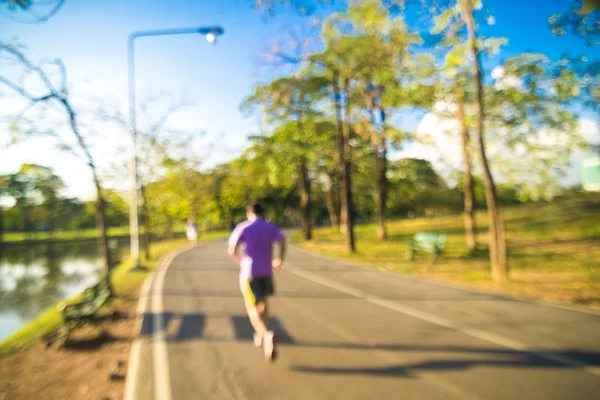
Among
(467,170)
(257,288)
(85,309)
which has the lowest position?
(85,309)

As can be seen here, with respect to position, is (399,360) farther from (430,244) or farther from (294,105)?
(294,105)

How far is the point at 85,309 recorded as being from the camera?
5.93 m

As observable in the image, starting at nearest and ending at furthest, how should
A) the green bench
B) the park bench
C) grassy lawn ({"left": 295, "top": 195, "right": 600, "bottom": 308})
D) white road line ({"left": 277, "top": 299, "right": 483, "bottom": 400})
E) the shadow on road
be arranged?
grassy lawn ({"left": 295, "top": 195, "right": 600, "bottom": 308}), white road line ({"left": 277, "top": 299, "right": 483, "bottom": 400}), the shadow on road, the green bench, the park bench

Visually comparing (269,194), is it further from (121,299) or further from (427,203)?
(121,299)

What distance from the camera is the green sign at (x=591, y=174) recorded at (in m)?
1.82

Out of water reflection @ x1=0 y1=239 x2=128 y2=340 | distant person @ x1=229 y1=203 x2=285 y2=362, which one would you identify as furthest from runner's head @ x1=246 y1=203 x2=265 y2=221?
water reflection @ x1=0 y1=239 x2=128 y2=340

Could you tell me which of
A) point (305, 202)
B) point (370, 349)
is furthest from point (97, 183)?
point (305, 202)

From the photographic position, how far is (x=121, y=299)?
26.7 feet

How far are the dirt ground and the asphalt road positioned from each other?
0.27 m

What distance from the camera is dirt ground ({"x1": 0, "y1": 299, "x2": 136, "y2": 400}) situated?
12.4ft

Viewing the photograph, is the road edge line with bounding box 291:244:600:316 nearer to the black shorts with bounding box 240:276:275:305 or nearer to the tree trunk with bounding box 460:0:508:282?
the tree trunk with bounding box 460:0:508:282

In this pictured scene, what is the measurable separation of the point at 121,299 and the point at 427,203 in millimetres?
55601

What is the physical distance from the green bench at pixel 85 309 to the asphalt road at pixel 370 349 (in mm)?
909

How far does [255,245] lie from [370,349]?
224 cm
